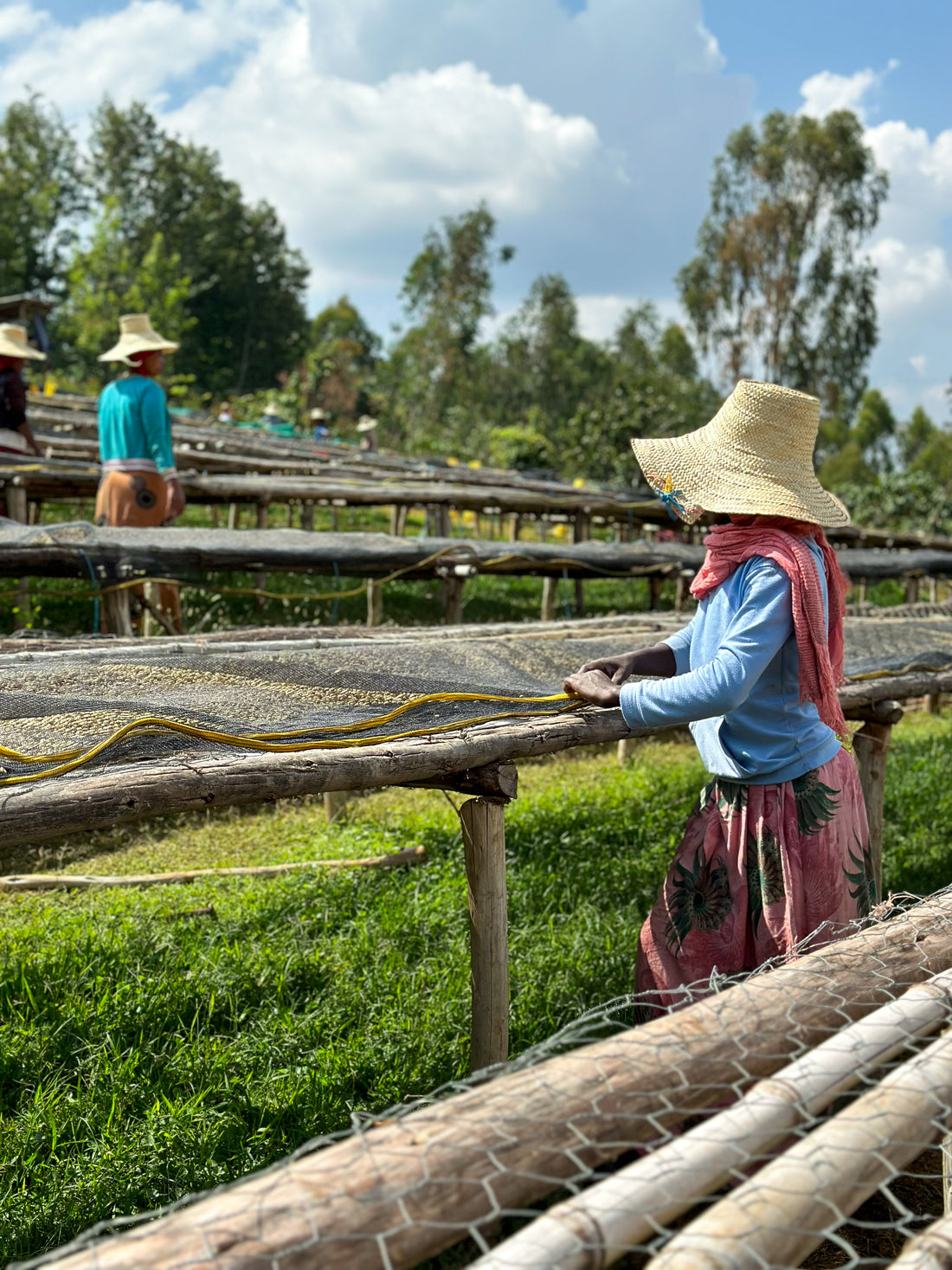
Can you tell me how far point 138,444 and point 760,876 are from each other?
4454mm

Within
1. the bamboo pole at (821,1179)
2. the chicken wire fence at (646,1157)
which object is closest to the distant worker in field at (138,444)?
the chicken wire fence at (646,1157)

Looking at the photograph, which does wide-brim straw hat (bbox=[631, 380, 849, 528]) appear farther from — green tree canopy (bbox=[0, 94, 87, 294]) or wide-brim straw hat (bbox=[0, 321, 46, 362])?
green tree canopy (bbox=[0, 94, 87, 294])

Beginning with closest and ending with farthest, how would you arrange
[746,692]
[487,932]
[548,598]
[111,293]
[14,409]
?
1. [746,692]
2. [487,932]
3. [14,409]
4. [548,598]
5. [111,293]

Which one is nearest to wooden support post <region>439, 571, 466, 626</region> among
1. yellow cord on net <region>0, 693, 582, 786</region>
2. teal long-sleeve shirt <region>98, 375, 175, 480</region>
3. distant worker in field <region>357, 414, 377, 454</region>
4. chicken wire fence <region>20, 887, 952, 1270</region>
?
teal long-sleeve shirt <region>98, 375, 175, 480</region>

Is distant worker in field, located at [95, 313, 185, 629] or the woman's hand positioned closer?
the woman's hand

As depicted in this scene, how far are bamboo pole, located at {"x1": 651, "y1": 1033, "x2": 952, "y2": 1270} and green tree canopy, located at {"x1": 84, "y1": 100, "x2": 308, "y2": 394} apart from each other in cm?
3011

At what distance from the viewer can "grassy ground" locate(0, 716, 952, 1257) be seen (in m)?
2.53

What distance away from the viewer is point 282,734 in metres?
2.32

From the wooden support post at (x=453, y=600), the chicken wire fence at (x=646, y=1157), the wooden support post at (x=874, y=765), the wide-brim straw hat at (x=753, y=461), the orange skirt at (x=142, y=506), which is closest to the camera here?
the chicken wire fence at (x=646, y=1157)

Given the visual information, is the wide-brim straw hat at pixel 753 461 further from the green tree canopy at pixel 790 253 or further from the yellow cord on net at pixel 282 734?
the green tree canopy at pixel 790 253

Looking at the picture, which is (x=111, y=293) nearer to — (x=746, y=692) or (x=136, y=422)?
(x=136, y=422)

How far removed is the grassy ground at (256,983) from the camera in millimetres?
2527

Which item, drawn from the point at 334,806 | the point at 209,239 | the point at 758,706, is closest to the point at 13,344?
the point at 334,806

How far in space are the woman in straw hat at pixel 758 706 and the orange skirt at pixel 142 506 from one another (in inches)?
160
